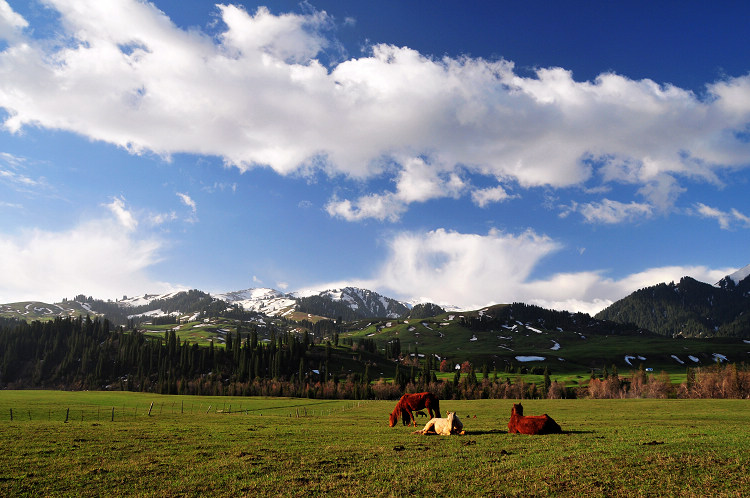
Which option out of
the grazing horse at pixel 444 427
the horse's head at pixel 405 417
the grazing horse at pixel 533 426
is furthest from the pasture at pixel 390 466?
the horse's head at pixel 405 417

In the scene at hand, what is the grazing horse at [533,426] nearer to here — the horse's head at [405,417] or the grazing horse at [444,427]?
the grazing horse at [444,427]

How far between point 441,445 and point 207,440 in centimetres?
1763

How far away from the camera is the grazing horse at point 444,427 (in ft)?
104

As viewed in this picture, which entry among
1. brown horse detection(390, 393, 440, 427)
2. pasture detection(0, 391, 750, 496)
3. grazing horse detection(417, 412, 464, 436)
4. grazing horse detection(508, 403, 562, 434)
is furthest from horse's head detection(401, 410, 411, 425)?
grazing horse detection(508, 403, 562, 434)

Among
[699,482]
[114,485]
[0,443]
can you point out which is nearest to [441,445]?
[699,482]

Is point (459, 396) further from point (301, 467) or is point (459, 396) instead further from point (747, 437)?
point (301, 467)

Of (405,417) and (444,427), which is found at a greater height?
(444,427)

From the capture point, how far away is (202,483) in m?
17.4

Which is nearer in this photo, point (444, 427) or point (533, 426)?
point (533, 426)

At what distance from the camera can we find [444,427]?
3169cm

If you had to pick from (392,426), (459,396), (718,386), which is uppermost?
(392,426)

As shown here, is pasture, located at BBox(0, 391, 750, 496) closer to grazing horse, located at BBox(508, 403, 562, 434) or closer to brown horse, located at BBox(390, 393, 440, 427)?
grazing horse, located at BBox(508, 403, 562, 434)

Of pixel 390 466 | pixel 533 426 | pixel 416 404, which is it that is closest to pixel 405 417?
pixel 416 404

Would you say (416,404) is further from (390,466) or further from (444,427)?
(390,466)
